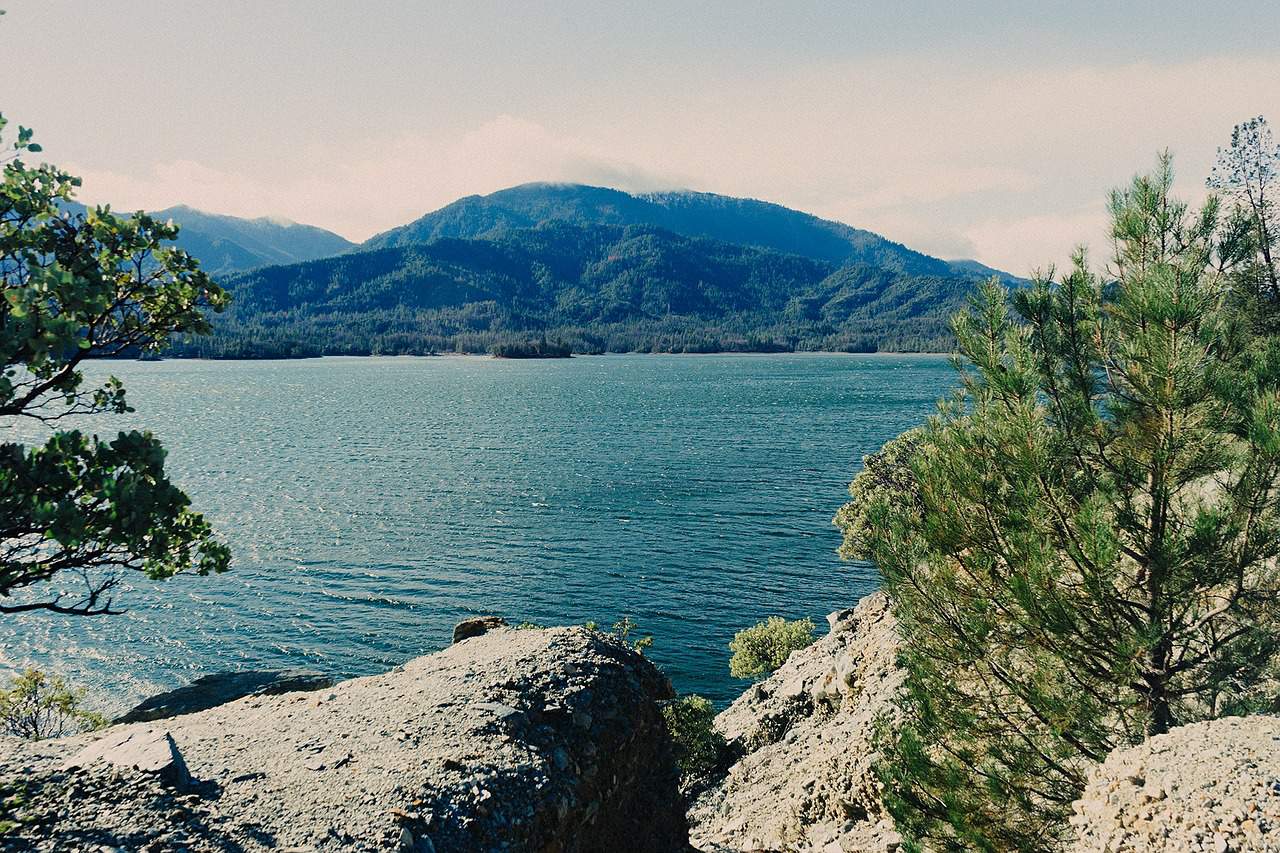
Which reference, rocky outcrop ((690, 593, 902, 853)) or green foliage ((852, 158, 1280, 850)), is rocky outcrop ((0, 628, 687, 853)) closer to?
rocky outcrop ((690, 593, 902, 853))

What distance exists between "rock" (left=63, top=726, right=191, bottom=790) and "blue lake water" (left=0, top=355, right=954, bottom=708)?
28.5 metres

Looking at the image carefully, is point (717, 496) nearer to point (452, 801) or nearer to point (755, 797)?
point (755, 797)

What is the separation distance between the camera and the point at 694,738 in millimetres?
29484

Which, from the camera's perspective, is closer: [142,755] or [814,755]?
[142,755]

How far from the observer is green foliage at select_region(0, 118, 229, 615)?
8.32 metres

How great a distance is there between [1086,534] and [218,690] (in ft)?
112

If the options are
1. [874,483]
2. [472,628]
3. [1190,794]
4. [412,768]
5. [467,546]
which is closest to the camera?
[1190,794]

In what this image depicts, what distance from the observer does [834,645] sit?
110 ft

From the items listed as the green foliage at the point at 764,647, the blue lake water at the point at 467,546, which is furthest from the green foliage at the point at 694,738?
the blue lake water at the point at 467,546

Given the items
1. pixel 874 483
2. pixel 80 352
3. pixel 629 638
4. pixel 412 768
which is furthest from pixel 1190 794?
pixel 874 483

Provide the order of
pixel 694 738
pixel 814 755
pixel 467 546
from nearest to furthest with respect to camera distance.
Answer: pixel 814 755 < pixel 694 738 < pixel 467 546

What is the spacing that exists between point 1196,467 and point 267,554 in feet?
211

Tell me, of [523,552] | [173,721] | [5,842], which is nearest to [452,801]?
[5,842]

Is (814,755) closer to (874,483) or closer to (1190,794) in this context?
(1190,794)
